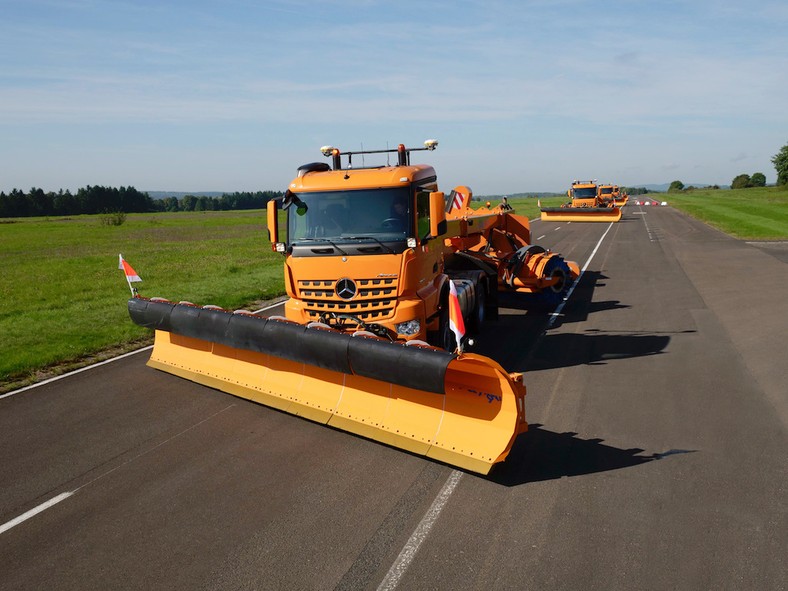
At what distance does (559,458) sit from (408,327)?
2.75 metres

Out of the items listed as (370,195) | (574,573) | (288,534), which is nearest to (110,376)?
(370,195)

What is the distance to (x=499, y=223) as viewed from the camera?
15.2 meters

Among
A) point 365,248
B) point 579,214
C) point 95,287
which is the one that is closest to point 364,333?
point 365,248

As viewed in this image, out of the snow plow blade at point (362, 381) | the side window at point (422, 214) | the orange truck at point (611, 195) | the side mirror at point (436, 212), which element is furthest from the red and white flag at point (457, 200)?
the orange truck at point (611, 195)

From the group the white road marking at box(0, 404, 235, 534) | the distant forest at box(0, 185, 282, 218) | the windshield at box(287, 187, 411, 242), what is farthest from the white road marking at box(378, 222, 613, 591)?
the distant forest at box(0, 185, 282, 218)

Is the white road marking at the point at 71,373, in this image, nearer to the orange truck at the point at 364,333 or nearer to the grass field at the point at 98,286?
the grass field at the point at 98,286

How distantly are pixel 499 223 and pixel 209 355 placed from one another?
8.81 metres

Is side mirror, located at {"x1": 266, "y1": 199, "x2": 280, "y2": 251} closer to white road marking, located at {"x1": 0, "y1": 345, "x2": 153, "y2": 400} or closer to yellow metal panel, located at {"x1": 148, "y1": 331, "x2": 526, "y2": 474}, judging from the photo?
yellow metal panel, located at {"x1": 148, "y1": 331, "x2": 526, "y2": 474}

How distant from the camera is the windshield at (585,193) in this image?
1783 inches

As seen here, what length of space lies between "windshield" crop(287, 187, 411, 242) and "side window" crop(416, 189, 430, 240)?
6.8 inches

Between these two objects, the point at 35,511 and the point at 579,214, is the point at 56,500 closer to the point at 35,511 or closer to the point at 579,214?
the point at 35,511

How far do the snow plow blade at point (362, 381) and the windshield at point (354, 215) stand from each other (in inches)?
62.4

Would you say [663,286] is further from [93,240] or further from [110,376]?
[93,240]

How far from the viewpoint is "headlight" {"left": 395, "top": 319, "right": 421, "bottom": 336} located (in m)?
8.07
